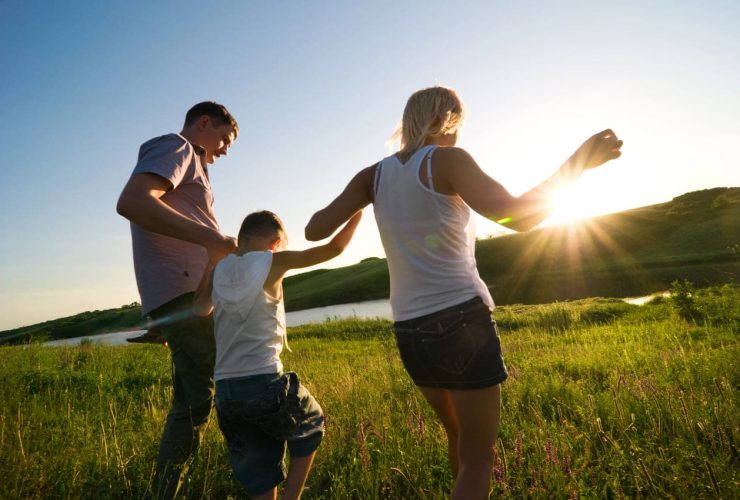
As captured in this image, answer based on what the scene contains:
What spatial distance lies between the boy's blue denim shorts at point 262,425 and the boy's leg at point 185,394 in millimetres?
445

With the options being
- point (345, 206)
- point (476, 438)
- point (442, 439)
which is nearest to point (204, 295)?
point (345, 206)

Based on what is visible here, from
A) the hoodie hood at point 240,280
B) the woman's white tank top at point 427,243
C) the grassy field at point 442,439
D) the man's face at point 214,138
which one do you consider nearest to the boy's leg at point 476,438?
the woman's white tank top at point 427,243

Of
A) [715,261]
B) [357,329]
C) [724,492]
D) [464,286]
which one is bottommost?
[715,261]

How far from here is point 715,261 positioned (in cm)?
3428

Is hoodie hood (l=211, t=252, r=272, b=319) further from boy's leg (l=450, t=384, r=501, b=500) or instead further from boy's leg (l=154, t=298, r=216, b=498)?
boy's leg (l=450, t=384, r=501, b=500)

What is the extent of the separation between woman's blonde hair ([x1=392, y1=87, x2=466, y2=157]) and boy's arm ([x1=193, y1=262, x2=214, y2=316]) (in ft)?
4.88

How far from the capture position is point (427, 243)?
1.98 m

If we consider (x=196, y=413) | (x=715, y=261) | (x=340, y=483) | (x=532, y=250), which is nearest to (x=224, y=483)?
(x=196, y=413)

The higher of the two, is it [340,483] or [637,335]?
[340,483]

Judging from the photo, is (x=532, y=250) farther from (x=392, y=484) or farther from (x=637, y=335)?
(x=392, y=484)

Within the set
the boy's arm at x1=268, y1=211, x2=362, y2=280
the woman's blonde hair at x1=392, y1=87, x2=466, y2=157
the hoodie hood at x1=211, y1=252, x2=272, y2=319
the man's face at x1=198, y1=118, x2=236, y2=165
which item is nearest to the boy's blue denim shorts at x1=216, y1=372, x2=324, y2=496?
the hoodie hood at x1=211, y1=252, x2=272, y2=319

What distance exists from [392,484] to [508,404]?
1995 millimetres

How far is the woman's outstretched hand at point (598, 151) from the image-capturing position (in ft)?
5.90

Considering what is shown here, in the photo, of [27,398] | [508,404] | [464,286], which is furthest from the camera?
[27,398]
